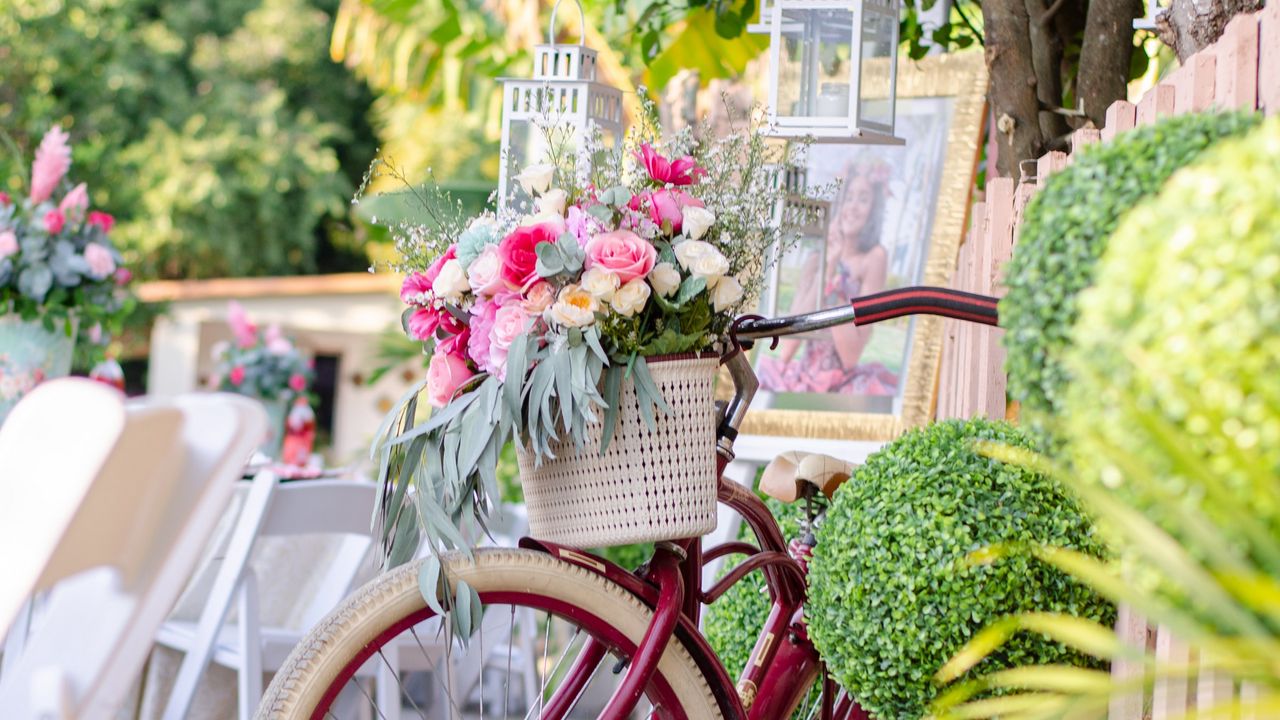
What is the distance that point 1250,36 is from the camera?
1526mm

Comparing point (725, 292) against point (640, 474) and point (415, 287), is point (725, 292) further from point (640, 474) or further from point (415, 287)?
point (415, 287)

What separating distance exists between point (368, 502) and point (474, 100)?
618 centimetres

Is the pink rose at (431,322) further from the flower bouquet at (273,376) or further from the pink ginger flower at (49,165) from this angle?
the flower bouquet at (273,376)

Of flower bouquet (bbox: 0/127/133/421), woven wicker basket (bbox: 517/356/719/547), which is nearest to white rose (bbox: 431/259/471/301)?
woven wicker basket (bbox: 517/356/719/547)

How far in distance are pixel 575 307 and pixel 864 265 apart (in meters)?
2.04

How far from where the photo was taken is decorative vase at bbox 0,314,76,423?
3.61 m

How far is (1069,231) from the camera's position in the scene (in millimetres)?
1191

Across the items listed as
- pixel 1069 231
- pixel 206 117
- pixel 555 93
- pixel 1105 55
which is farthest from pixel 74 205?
pixel 206 117

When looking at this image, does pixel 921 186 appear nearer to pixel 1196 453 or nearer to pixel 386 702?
pixel 386 702

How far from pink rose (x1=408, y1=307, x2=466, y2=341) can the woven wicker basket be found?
205mm

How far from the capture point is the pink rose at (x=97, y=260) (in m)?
3.86

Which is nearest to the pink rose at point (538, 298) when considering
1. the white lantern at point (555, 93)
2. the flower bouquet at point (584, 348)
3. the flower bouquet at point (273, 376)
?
the flower bouquet at point (584, 348)

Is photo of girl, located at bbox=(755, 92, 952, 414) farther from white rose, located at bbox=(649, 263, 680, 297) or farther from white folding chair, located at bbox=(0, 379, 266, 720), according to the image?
white folding chair, located at bbox=(0, 379, 266, 720)

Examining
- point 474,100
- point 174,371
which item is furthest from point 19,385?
point 174,371
